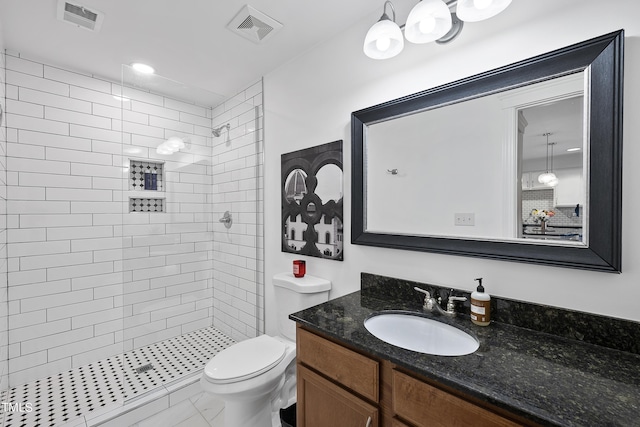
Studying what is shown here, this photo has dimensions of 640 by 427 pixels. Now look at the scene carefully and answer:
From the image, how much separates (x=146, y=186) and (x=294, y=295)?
1.45m

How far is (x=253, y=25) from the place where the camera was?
5.77ft

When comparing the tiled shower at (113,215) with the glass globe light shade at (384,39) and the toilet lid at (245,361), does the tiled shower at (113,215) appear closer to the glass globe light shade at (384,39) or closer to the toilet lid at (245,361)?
the toilet lid at (245,361)

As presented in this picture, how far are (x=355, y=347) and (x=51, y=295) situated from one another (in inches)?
97.6

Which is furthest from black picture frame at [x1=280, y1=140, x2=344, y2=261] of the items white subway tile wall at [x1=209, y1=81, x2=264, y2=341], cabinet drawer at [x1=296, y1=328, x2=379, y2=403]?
cabinet drawer at [x1=296, y1=328, x2=379, y2=403]

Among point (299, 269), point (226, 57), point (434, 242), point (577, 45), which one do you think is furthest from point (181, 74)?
point (577, 45)

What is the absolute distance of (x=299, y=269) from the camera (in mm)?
1973

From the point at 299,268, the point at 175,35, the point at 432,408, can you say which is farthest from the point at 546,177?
the point at 175,35

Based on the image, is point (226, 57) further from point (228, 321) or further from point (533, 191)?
point (228, 321)

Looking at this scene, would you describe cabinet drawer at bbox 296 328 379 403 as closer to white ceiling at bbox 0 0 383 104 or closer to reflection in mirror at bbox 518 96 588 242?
reflection in mirror at bbox 518 96 588 242

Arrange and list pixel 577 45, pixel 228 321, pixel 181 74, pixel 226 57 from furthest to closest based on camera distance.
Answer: pixel 228 321, pixel 181 74, pixel 226 57, pixel 577 45

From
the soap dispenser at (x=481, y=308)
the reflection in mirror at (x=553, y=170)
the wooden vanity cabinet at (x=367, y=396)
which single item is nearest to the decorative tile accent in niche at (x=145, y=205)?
the wooden vanity cabinet at (x=367, y=396)

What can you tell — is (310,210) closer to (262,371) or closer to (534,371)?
(262,371)

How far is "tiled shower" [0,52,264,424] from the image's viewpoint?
208 centimetres

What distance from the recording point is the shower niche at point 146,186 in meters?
2.18
